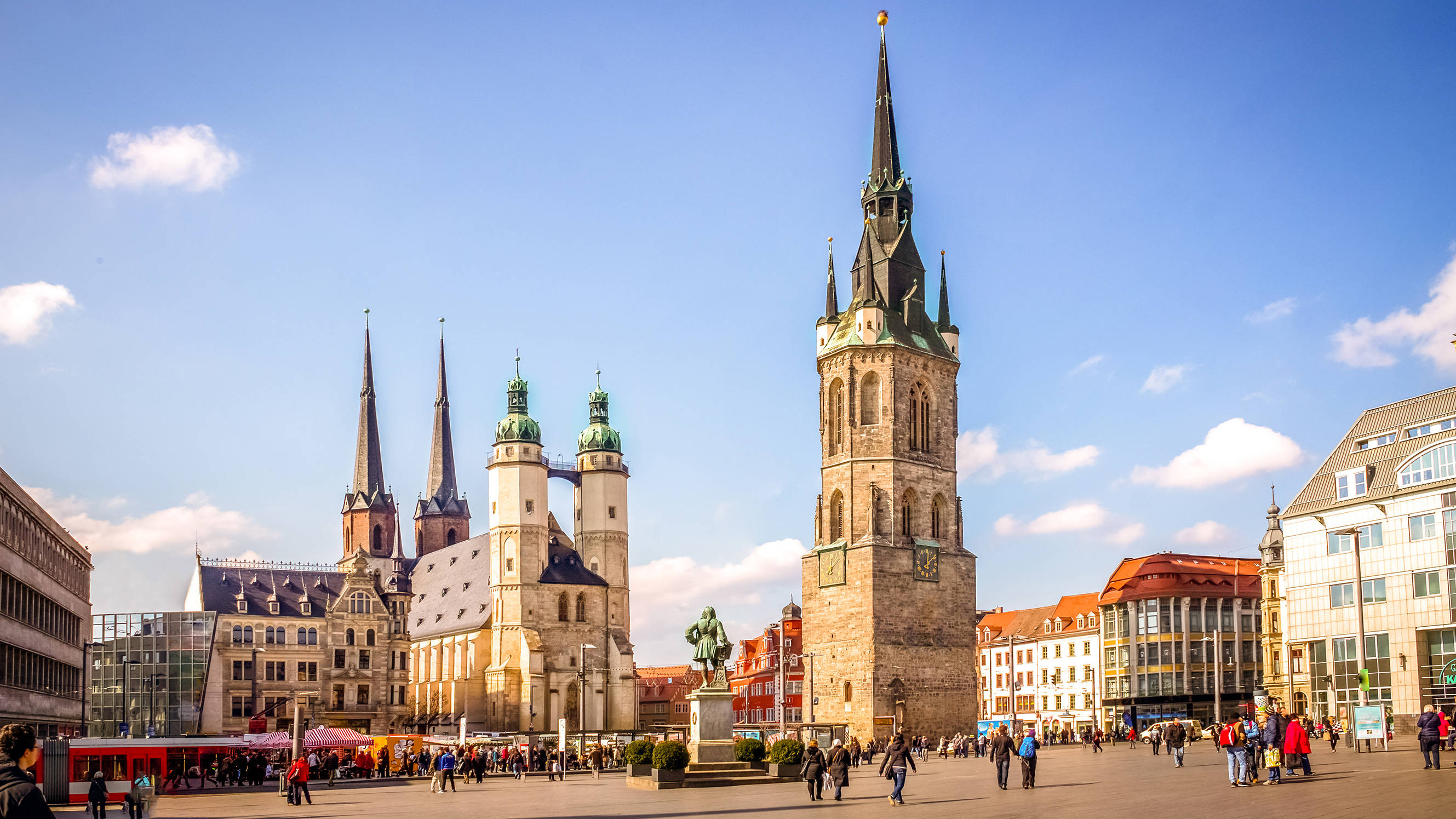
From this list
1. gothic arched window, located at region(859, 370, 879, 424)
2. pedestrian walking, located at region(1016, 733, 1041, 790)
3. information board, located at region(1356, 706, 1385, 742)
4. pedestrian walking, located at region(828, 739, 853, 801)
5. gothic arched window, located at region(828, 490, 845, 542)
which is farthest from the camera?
gothic arched window, located at region(828, 490, 845, 542)

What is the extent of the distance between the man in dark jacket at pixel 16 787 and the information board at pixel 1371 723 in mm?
36570

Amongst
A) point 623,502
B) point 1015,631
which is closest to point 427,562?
point 623,502

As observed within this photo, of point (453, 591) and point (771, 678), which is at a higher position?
point (453, 591)

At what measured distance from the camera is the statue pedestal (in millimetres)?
36594

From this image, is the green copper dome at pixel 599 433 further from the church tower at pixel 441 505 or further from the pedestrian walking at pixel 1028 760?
the pedestrian walking at pixel 1028 760

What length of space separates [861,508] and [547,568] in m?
→ 33.2

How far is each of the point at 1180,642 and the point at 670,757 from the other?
6398 cm

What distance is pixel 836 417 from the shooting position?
75125mm

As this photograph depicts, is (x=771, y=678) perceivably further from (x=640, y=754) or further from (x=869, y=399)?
(x=640, y=754)

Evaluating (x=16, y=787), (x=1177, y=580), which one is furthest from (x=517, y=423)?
(x=16, y=787)

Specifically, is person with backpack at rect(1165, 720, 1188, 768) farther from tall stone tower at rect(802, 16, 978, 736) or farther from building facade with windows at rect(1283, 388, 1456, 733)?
tall stone tower at rect(802, 16, 978, 736)

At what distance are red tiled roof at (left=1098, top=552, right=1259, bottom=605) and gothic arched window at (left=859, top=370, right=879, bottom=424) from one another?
2872 cm

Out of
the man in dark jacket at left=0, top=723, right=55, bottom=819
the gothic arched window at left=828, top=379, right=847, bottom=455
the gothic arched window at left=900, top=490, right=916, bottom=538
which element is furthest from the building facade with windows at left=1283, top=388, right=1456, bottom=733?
the man in dark jacket at left=0, top=723, right=55, bottom=819

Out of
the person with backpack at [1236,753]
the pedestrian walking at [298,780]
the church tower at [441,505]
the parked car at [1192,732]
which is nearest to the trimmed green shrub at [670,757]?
the pedestrian walking at [298,780]
